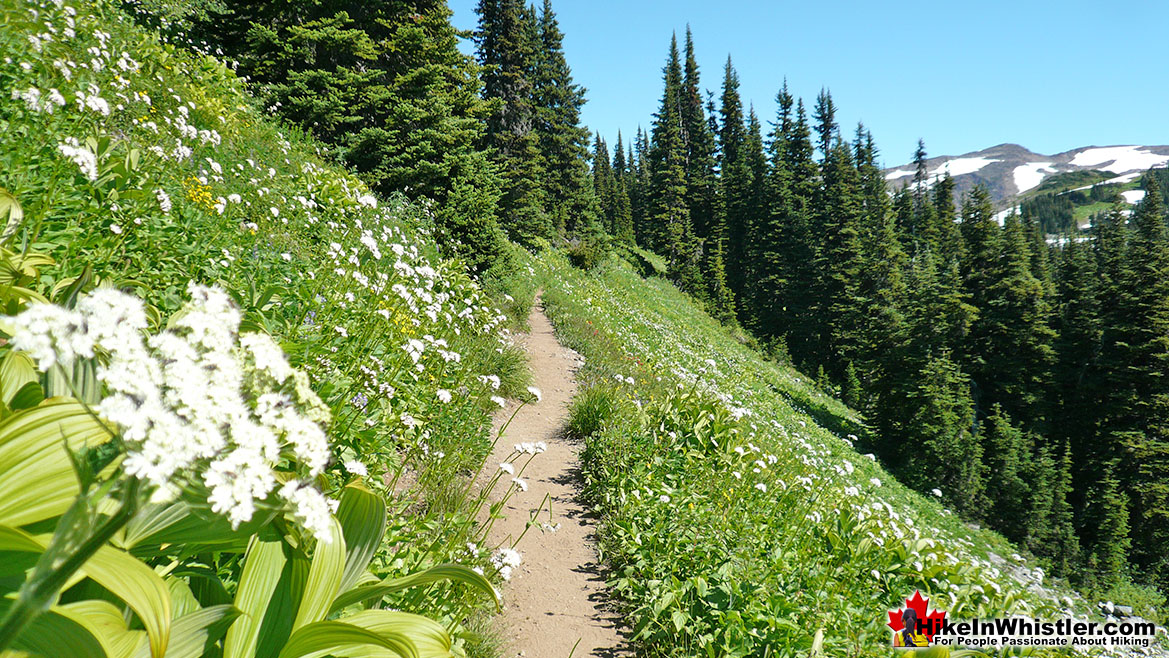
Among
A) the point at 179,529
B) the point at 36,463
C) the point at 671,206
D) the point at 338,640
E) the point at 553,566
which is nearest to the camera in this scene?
the point at 36,463

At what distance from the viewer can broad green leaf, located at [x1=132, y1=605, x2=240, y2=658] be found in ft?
4.68

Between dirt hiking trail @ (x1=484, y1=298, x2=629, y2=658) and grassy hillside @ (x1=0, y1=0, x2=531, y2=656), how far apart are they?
604 millimetres

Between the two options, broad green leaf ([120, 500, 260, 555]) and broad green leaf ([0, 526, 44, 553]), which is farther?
broad green leaf ([120, 500, 260, 555])

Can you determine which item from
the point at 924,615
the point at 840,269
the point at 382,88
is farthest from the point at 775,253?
the point at 924,615

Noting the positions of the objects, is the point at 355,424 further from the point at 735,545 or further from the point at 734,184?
the point at 734,184

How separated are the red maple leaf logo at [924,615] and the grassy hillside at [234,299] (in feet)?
10.8

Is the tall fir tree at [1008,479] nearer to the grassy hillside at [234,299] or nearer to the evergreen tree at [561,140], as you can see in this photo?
the evergreen tree at [561,140]

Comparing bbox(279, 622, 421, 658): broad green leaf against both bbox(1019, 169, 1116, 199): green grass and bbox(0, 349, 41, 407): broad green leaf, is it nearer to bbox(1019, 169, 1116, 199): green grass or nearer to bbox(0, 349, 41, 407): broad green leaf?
bbox(0, 349, 41, 407): broad green leaf

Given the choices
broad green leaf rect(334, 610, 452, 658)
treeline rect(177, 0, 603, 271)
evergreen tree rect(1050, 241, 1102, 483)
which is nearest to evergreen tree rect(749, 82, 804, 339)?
evergreen tree rect(1050, 241, 1102, 483)

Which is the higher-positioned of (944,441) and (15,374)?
(15,374)

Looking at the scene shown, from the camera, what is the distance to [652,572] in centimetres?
472

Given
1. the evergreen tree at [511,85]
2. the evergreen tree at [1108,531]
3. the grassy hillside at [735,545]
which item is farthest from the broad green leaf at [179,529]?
the evergreen tree at [1108,531]

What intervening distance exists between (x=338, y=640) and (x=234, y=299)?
2.96m

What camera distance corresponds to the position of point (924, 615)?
4.69 metres
